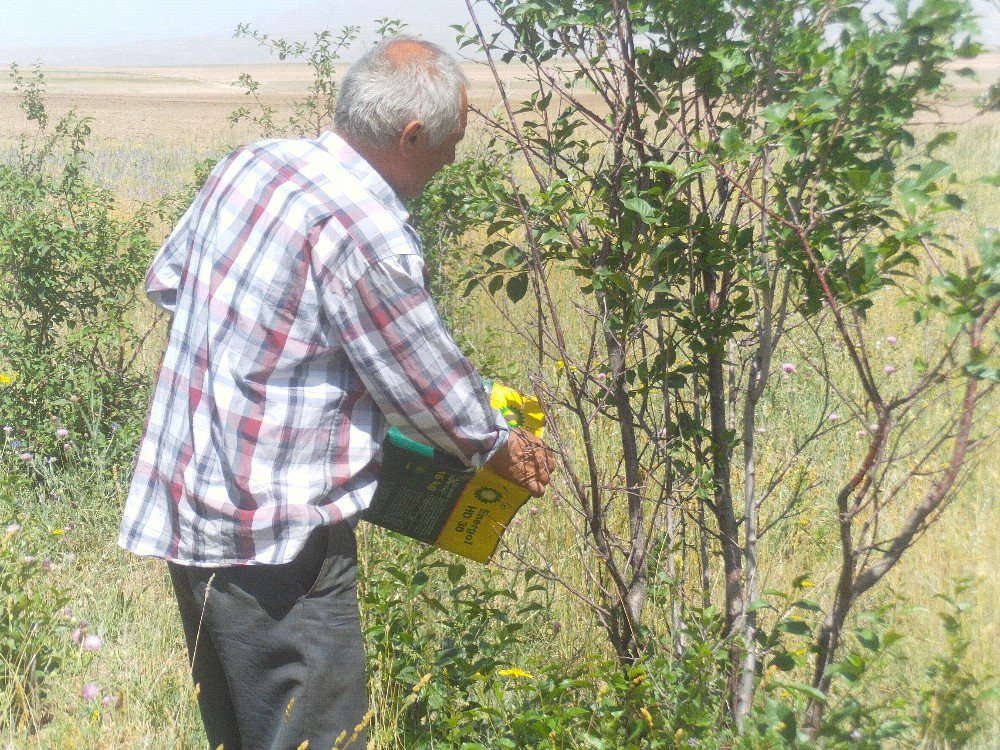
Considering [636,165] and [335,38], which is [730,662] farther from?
[335,38]

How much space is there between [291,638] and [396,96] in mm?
1065

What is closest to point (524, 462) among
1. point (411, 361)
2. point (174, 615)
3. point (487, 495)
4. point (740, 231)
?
point (487, 495)

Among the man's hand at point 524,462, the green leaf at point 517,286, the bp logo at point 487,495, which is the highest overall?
the green leaf at point 517,286

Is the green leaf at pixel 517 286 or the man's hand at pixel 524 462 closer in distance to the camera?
the man's hand at pixel 524 462

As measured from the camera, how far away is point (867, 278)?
1.52m

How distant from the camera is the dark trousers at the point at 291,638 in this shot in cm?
182

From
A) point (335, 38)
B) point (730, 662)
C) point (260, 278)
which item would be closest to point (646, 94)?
point (260, 278)

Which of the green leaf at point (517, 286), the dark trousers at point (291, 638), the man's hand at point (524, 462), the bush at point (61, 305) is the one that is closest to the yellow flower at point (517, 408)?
the man's hand at point (524, 462)

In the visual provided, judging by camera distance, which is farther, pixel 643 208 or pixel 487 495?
pixel 487 495

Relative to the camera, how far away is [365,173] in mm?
1743

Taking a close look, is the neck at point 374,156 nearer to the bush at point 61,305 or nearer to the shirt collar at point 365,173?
the shirt collar at point 365,173

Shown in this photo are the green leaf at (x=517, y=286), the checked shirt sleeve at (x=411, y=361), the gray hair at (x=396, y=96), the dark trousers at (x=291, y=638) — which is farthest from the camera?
the green leaf at (x=517, y=286)

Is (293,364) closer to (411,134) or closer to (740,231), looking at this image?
(411,134)

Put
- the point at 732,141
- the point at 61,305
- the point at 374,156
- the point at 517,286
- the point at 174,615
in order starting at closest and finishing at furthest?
the point at 732,141 < the point at 374,156 < the point at 517,286 < the point at 174,615 < the point at 61,305
